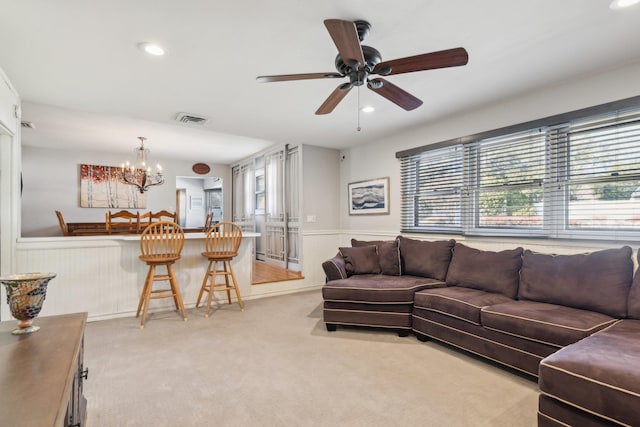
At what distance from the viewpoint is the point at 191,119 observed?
3.82 meters

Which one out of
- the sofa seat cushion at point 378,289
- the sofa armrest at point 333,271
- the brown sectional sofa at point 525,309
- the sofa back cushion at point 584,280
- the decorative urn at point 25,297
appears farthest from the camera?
the sofa armrest at point 333,271

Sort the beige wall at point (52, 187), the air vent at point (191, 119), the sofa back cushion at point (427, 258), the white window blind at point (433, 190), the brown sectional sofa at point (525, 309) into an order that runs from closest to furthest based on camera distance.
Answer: the brown sectional sofa at point (525, 309), the sofa back cushion at point (427, 258), the air vent at point (191, 119), the white window blind at point (433, 190), the beige wall at point (52, 187)

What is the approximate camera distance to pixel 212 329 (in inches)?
129

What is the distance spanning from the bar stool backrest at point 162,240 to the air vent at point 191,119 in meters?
1.26

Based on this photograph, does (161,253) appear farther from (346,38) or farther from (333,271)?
(346,38)

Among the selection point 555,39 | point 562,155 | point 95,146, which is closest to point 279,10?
point 555,39

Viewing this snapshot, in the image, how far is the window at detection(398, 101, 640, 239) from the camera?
8.33 ft

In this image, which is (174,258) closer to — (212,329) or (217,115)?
(212,329)

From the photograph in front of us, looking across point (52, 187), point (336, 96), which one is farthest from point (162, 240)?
point (52, 187)

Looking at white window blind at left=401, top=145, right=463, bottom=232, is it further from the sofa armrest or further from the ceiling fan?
the ceiling fan

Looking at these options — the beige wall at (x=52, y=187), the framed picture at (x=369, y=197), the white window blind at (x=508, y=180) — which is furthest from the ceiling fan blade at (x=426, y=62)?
the beige wall at (x=52, y=187)

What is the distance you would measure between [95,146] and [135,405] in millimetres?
5902

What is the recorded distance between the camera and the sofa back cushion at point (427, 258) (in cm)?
342

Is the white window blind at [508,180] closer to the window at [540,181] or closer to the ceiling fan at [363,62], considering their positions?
the window at [540,181]
